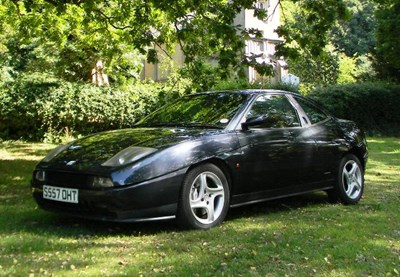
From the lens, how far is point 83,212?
16.1 feet

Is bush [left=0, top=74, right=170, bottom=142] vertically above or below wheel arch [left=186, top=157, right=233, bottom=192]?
above

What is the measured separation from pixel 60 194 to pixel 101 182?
20.3 inches

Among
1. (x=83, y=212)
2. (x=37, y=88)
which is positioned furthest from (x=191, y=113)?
(x=37, y=88)

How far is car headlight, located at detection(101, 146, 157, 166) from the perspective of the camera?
190 inches

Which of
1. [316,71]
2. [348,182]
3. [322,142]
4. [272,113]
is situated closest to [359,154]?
[348,182]

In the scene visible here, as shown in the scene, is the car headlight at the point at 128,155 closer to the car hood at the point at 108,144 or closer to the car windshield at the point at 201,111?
the car hood at the point at 108,144

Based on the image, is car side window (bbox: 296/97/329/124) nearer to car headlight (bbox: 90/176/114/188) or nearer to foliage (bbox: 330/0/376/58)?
car headlight (bbox: 90/176/114/188)

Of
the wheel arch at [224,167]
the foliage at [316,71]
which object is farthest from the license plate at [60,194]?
the foliage at [316,71]

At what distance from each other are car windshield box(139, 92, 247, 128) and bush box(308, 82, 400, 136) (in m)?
Answer: 13.9

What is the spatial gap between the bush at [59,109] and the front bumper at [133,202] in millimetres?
10357

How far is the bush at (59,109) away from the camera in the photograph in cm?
1537

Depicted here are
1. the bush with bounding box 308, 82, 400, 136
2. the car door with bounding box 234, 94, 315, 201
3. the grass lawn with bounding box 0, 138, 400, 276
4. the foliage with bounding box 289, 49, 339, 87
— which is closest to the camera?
the grass lawn with bounding box 0, 138, 400, 276

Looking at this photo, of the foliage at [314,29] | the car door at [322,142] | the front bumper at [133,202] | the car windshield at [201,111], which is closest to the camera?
the front bumper at [133,202]

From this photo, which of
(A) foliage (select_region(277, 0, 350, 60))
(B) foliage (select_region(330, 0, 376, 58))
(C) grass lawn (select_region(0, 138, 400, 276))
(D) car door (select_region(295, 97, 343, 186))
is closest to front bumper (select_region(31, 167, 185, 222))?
(C) grass lawn (select_region(0, 138, 400, 276))
